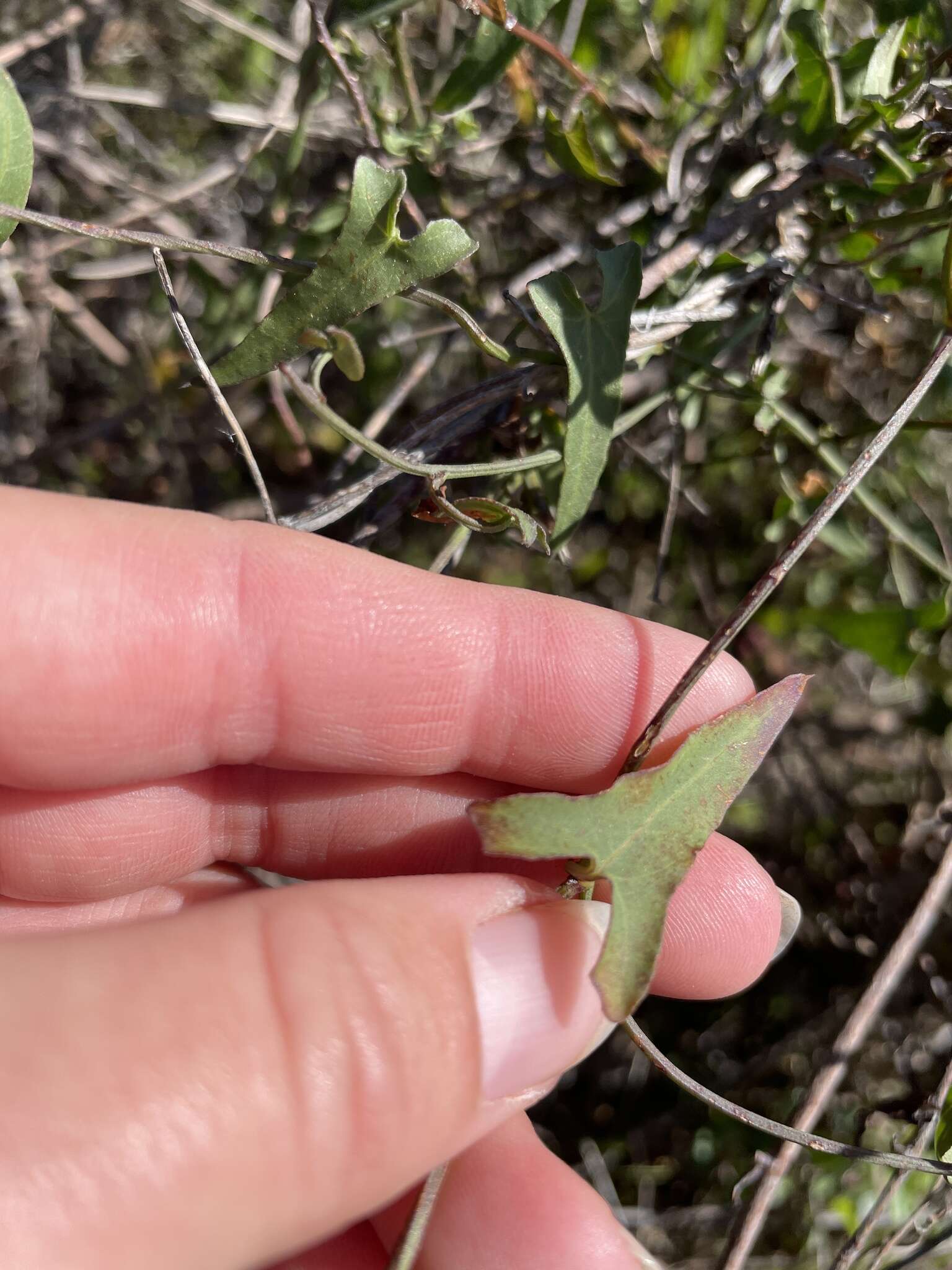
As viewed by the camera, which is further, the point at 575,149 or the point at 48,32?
the point at 48,32

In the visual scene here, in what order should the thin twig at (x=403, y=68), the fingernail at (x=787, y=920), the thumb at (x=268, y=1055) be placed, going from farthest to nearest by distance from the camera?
1. the fingernail at (x=787, y=920)
2. the thin twig at (x=403, y=68)
3. the thumb at (x=268, y=1055)

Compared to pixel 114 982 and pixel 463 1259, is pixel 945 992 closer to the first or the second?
pixel 463 1259

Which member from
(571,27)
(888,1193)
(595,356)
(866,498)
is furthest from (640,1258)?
(571,27)

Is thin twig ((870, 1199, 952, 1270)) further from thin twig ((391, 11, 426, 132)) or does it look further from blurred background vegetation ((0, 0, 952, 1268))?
thin twig ((391, 11, 426, 132))

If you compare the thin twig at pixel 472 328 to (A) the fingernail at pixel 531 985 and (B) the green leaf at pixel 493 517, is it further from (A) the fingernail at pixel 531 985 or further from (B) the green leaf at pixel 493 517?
(A) the fingernail at pixel 531 985

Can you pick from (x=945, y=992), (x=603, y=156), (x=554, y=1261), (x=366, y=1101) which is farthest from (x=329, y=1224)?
(x=603, y=156)

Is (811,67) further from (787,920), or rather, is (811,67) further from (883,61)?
(787,920)

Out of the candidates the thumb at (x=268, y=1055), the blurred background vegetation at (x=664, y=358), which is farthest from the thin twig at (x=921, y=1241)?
the thumb at (x=268, y=1055)
